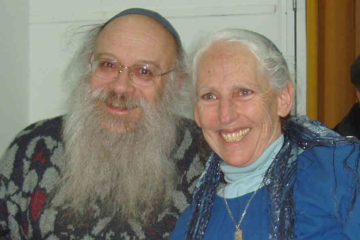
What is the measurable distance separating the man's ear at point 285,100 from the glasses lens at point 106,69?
77 cm

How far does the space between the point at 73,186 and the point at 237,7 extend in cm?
161

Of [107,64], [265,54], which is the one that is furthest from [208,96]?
[107,64]

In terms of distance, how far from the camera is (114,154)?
2150 millimetres

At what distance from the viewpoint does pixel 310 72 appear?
2811 millimetres

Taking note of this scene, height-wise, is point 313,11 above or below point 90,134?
above

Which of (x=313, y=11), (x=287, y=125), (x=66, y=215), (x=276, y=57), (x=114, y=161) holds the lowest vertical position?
(x=66, y=215)

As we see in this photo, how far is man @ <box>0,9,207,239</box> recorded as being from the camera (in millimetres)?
2002

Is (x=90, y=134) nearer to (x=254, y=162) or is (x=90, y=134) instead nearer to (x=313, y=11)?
(x=254, y=162)

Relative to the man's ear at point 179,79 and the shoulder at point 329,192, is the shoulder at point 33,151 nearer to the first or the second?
the man's ear at point 179,79

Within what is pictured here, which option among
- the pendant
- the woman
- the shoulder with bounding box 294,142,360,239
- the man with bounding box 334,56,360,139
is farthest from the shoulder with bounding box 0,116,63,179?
the man with bounding box 334,56,360,139

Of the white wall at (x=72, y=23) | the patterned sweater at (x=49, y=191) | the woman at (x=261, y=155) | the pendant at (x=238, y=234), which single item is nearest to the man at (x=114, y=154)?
the patterned sweater at (x=49, y=191)

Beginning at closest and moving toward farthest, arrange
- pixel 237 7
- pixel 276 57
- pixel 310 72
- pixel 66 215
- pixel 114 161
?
1. pixel 276 57
2. pixel 66 215
3. pixel 114 161
4. pixel 310 72
5. pixel 237 7

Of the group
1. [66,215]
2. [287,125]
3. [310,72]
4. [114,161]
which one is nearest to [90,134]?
[114,161]

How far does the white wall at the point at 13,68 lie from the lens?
3055 millimetres
